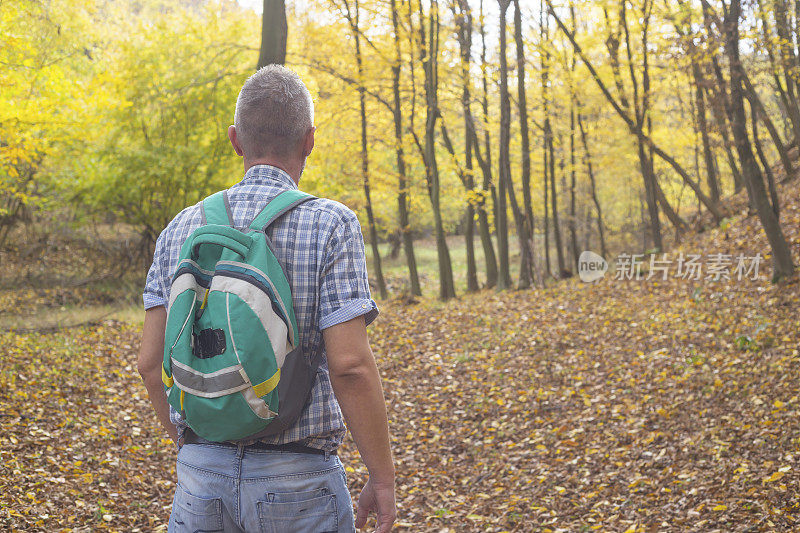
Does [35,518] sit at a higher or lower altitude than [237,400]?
lower

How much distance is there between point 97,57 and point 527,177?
521 inches

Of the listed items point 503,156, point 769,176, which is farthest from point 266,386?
point 503,156

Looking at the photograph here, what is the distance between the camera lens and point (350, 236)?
1.81 m

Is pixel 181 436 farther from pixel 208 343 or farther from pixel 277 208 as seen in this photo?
pixel 277 208

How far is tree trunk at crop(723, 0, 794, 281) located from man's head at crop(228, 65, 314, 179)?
860cm

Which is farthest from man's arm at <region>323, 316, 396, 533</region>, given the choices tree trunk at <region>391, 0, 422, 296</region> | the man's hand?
tree trunk at <region>391, 0, 422, 296</region>

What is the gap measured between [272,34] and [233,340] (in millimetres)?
6412

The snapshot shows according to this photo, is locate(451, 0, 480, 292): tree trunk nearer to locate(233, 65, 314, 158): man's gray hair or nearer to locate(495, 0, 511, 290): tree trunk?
locate(495, 0, 511, 290): tree trunk

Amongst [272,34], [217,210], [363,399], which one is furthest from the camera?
[272,34]

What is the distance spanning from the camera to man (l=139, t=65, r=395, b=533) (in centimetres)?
171

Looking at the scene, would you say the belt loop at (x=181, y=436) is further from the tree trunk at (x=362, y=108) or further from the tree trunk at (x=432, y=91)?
the tree trunk at (x=362, y=108)

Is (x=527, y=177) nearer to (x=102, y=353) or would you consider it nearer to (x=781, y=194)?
(x=781, y=194)

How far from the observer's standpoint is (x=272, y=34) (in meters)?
7.29

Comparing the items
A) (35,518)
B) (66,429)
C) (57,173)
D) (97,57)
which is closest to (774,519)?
(35,518)
